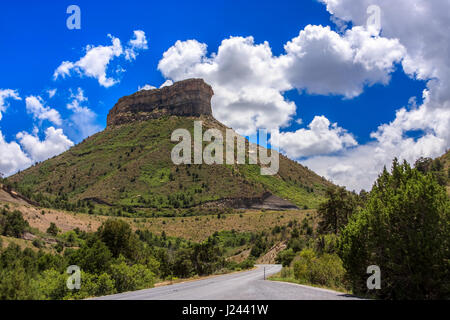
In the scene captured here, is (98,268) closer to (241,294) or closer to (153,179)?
(241,294)

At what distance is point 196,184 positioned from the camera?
11425 cm

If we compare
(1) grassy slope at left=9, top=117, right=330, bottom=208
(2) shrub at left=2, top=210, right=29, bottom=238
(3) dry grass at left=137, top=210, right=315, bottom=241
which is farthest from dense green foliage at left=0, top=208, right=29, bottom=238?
(1) grassy slope at left=9, top=117, right=330, bottom=208

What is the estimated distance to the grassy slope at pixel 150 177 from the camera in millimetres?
109688

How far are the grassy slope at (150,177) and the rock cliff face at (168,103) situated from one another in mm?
18764

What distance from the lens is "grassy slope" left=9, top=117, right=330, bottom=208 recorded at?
109688 millimetres

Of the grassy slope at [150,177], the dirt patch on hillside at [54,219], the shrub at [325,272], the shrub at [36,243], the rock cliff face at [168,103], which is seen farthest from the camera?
the rock cliff face at [168,103]

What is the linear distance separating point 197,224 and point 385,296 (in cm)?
7612

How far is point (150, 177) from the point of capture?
387ft

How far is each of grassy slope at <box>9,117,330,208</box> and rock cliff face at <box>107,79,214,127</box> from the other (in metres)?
18.8

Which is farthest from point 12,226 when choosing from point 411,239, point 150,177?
point 150,177

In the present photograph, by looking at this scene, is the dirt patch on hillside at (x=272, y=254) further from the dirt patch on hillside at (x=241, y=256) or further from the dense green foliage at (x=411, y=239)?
the dense green foliage at (x=411, y=239)

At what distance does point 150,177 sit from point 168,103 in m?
64.9

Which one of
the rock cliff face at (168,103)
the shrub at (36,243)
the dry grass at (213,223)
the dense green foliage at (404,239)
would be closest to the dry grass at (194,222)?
the dry grass at (213,223)
